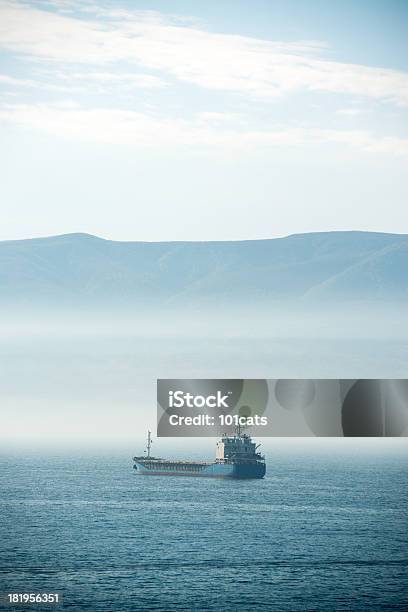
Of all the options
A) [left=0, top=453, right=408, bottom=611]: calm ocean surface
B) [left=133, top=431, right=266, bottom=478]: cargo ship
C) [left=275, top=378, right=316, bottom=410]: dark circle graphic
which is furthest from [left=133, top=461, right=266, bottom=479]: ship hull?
[left=275, top=378, right=316, bottom=410]: dark circle graphic

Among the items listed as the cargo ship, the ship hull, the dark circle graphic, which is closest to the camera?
the dark circle graphic

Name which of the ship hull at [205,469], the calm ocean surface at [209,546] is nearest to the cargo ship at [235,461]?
the ship hull at [205,469]

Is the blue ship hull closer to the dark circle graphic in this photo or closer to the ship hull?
the ship hull

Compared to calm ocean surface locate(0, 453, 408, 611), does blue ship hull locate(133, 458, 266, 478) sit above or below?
above

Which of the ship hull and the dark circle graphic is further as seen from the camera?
the ship hull

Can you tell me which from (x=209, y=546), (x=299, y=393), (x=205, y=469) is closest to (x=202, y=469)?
(x=205, y=469)

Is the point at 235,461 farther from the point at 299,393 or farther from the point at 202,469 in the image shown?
the point at 299,393

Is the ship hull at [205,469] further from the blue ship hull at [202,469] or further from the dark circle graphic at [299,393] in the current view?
the dark circle graphic at [299,393]
